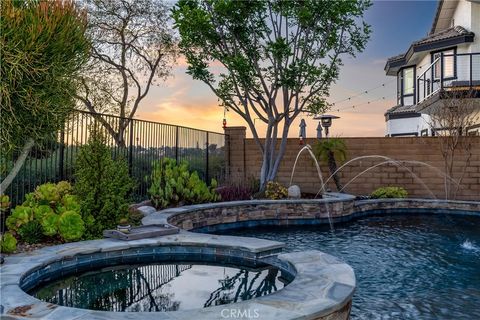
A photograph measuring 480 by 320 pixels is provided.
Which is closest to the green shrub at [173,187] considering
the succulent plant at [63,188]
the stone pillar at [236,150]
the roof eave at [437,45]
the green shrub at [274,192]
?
the green shrub at [274,192]

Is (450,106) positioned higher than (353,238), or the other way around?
(450,106)

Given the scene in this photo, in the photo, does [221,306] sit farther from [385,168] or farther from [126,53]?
[126,53]

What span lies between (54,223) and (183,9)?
28.6ft

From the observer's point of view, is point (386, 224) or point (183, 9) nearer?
point (386, 224)

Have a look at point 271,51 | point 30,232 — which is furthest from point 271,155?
point 30,232

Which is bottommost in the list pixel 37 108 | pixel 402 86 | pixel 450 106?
pixel 37 108

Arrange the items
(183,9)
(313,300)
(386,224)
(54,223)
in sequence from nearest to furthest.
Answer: (313,300) < (54,223) < (386,224) < (183,9)

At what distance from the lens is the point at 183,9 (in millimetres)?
13109

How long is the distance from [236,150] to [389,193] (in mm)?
5672

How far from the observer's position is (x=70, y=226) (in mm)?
6535

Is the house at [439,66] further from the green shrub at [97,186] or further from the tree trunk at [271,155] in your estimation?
the green shrub at [97,186]

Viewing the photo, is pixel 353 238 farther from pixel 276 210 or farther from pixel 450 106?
pixel 450 106

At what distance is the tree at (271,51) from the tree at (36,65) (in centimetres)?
739

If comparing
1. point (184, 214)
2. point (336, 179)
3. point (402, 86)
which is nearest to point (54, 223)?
point (184, 214)
